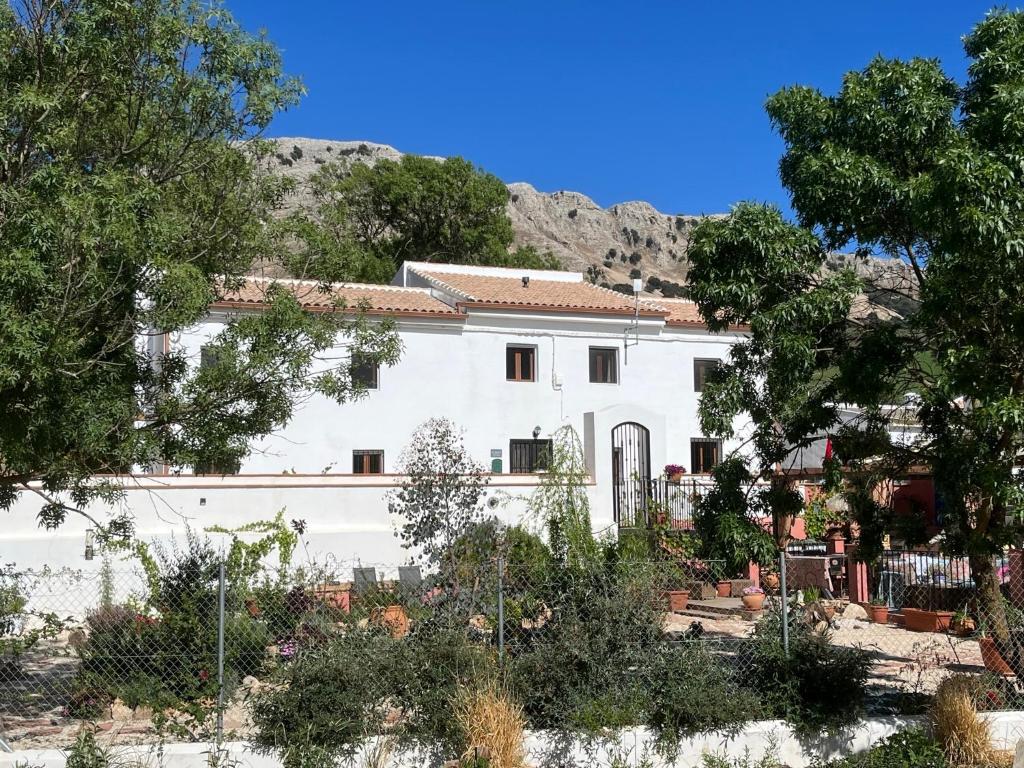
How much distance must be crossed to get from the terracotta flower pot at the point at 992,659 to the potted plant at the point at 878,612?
4.41 m

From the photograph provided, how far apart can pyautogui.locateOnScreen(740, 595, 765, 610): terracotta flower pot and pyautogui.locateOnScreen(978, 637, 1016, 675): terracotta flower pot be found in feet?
17.9

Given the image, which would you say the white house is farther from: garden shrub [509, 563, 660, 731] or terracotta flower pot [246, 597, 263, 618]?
garden shrub [509, 563, 660, 731]

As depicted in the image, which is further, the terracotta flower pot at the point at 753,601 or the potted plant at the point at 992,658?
the terracotta flower pot at the point at 753,601

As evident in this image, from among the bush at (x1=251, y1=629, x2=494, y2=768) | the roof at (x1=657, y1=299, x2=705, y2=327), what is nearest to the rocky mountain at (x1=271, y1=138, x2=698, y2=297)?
the roof at (x1=657, y1=299, x2=705, y2=327)

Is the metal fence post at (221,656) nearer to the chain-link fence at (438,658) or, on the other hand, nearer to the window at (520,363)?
the chain-link fence at (438,658)

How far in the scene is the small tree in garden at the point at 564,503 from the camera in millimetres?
15688

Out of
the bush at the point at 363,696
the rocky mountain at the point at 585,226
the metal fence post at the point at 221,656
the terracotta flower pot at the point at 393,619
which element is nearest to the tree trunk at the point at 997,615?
the bush at the point at 363,696

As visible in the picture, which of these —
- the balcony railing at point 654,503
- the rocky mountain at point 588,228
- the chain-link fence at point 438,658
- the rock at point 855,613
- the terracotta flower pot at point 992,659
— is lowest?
the rock at point 855,613

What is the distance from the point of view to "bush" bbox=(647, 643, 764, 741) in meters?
8.40

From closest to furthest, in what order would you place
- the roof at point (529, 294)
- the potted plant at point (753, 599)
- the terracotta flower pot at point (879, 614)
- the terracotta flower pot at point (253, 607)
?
the terracotta flower pot at point (253, 607), the terracotta flower pot at point (879, 614), the potted plant at point (753, 599), the roof at point (529, 294)

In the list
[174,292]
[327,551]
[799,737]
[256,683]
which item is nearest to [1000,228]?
[799,737]

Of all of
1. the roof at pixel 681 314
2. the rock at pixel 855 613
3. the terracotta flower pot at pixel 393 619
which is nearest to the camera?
the terracotta flower pot at pixel 393 619

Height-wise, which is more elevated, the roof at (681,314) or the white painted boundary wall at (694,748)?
the roof at (681,314)

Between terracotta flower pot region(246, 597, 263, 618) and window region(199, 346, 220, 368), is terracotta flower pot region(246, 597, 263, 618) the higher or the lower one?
the lower one
